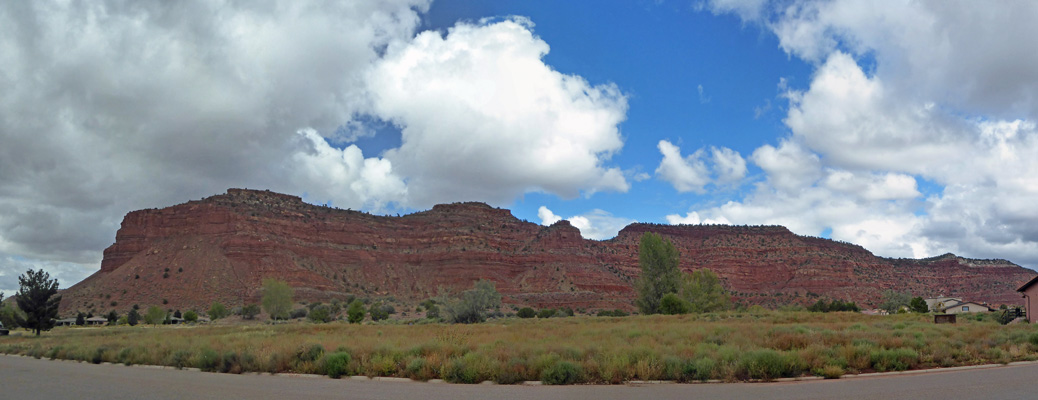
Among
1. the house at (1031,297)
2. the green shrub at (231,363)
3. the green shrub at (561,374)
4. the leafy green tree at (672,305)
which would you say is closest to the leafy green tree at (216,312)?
the leafy green tree at (672,305)

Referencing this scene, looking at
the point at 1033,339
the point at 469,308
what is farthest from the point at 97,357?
the point at 1033,339

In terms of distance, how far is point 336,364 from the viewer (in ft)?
48.6

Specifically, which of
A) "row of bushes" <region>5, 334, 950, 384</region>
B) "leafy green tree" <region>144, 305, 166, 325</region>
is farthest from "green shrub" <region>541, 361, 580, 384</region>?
"leafy green tree" <region>144, 305, 166, 325</region>

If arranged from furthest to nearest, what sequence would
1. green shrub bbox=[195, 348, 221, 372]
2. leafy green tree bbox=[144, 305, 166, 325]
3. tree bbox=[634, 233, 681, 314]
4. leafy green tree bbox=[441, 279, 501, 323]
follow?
leafy green tree bbox=[144, 305, 166, 325] → tree bbox=[634, 233, 681, 314] → leafy green tree bbox=[441, 279, 501, 323] → green shrub bbox=[195, 348, 221, 372]

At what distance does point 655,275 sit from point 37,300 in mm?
54130

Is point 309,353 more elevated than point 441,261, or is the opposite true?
point 441,261

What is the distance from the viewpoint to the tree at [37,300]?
43344mm

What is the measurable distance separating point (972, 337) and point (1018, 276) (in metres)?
142

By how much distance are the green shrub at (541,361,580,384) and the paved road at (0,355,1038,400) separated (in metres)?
0.48

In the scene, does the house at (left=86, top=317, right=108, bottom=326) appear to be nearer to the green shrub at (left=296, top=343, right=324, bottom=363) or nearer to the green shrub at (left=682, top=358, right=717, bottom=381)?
the green shrub at (left=296, top=343, right=324, bottom=363)

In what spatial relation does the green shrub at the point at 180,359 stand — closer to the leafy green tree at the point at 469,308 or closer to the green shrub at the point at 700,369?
the green shrub at the point at 700,369

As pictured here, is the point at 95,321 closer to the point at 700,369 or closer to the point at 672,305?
the point at 672,305

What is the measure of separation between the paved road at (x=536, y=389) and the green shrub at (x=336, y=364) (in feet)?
1.21

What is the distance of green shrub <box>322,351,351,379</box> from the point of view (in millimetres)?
14656
